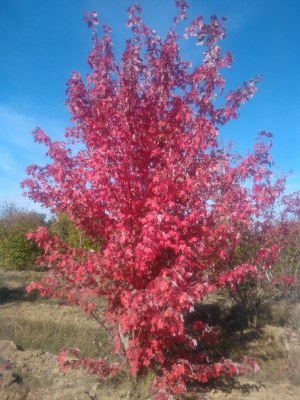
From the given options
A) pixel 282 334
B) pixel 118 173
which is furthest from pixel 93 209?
pixel 282 334

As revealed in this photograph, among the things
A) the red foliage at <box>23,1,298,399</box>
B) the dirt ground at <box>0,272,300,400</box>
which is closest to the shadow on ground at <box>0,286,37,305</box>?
the dirt ground at <box>0,272,300,400</box>

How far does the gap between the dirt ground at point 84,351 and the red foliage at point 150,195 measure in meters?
0.43

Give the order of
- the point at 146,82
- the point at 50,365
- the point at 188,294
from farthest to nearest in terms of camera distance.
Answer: the point at 50,365, the point at 146,82, the point at 188,294

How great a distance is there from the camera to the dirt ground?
16.9 feet

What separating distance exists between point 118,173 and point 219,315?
557 cm

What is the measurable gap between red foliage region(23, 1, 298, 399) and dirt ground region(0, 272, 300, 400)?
0.43 meters

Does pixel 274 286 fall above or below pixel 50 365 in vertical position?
above

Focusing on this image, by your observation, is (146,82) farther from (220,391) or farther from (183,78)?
(220,391)

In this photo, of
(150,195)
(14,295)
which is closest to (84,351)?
(150,195)

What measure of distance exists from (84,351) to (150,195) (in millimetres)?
3871

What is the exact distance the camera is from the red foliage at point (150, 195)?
4352 mm

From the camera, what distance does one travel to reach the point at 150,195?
4688mm

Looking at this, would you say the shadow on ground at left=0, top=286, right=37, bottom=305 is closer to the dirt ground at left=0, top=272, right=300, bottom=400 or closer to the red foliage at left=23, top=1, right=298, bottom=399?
the dirt ground at left=0, top=272, right=300, bottom=400

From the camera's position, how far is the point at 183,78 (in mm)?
5219
